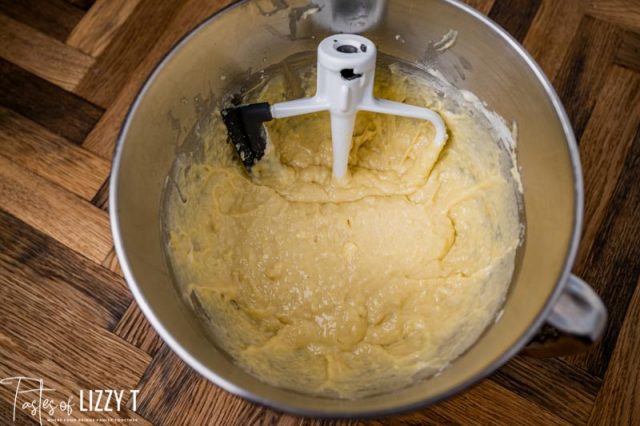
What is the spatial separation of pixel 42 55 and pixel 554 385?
1.14 metres

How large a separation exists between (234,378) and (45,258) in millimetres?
537

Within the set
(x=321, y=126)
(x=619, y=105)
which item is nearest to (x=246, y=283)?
(x=321, y=126)

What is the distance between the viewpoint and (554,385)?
2.97 feet

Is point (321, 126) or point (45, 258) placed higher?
point (321, 126)

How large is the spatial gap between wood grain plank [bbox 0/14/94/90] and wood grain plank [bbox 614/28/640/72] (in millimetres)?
1059

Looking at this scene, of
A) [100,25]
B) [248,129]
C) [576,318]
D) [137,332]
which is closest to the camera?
[576,318]

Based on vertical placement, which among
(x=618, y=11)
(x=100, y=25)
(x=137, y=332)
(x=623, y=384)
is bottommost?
(x=623, y=384)

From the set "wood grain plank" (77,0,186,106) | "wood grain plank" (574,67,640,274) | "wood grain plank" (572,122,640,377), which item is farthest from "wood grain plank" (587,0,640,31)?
"wood grain plank" (77,0,186,106)

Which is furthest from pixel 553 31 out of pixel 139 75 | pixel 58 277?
pixel 58 277

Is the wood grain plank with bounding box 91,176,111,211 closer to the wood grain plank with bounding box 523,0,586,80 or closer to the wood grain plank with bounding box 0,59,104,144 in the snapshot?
the wood grain plank with bounding box 0,59,104,144

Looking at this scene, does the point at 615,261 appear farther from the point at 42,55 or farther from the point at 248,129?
the point at 42,55

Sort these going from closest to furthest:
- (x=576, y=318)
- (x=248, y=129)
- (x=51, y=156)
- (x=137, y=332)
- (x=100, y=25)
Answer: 1. (x=576, y=318)
2. (x=248, y=129)
3. (x=137, y=332)
4. (x=51, y=156)
5. (x=100, y=25)

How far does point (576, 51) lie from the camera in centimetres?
111

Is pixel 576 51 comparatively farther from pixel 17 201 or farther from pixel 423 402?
pixel 17 201
